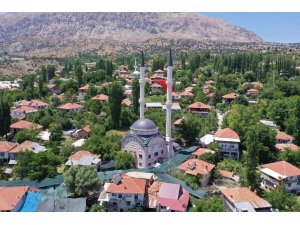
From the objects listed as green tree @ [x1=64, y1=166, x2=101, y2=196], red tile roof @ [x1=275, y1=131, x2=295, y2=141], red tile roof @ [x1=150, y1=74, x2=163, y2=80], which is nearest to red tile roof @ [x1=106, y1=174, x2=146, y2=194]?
green tree @ [x1=64, y1=166, x2=101, y2=196]

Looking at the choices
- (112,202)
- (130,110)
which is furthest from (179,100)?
(112,202)

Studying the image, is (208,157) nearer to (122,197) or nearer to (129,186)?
(129,186)

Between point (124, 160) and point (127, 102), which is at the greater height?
point (127, 102)

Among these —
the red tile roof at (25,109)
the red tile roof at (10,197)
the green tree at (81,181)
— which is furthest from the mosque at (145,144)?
the red tile roof at (25,109)

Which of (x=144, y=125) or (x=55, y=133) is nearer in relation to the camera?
(x=144, y=125)

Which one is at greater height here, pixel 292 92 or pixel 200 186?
pixel 292 92

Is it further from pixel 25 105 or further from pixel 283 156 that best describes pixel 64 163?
pixel 25 105

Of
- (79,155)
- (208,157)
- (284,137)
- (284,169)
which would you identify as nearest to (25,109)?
(79,155)
